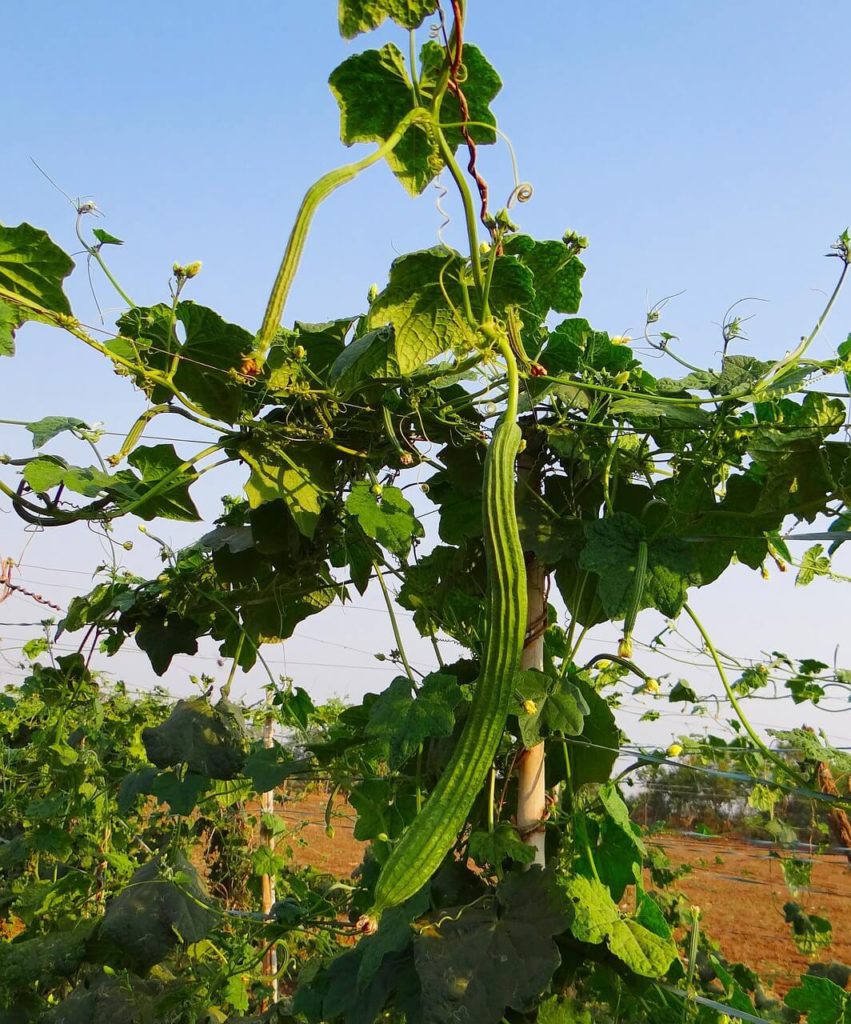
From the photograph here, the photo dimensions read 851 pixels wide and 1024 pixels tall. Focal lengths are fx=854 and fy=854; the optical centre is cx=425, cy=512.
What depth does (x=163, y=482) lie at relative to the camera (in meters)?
1.75

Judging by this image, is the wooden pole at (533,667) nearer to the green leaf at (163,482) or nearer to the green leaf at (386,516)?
the green leaf at (386,516)

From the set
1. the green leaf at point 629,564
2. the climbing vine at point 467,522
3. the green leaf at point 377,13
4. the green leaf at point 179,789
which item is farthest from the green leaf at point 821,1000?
the green leaf at point 377,13

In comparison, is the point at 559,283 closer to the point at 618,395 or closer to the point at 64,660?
the point at 618,395

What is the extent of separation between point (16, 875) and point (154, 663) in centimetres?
436

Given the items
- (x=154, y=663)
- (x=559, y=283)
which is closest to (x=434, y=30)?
A: (x=559, y=283)

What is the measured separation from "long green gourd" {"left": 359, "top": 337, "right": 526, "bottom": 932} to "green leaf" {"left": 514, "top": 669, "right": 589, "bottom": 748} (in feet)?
1.27

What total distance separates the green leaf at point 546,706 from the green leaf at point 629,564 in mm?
209

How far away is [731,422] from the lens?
5.23 ft

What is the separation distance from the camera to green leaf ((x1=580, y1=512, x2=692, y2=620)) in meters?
1.51

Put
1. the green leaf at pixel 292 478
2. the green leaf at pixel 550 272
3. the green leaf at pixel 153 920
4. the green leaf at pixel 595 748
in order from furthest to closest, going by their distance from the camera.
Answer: the green leaf at pixel 153 920 < the green leaf at pixel 292 478 < the green leaf at pixel 595 748 < the green leaf at pixel 550 272

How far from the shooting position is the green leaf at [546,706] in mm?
1570

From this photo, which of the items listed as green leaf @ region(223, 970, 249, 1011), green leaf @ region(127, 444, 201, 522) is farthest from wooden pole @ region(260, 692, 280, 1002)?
green leaf @ region(127, 444, 201, 522)

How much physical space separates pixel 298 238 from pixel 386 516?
0.72m

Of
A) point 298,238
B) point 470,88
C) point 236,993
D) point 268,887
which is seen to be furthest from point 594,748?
point 268,887
